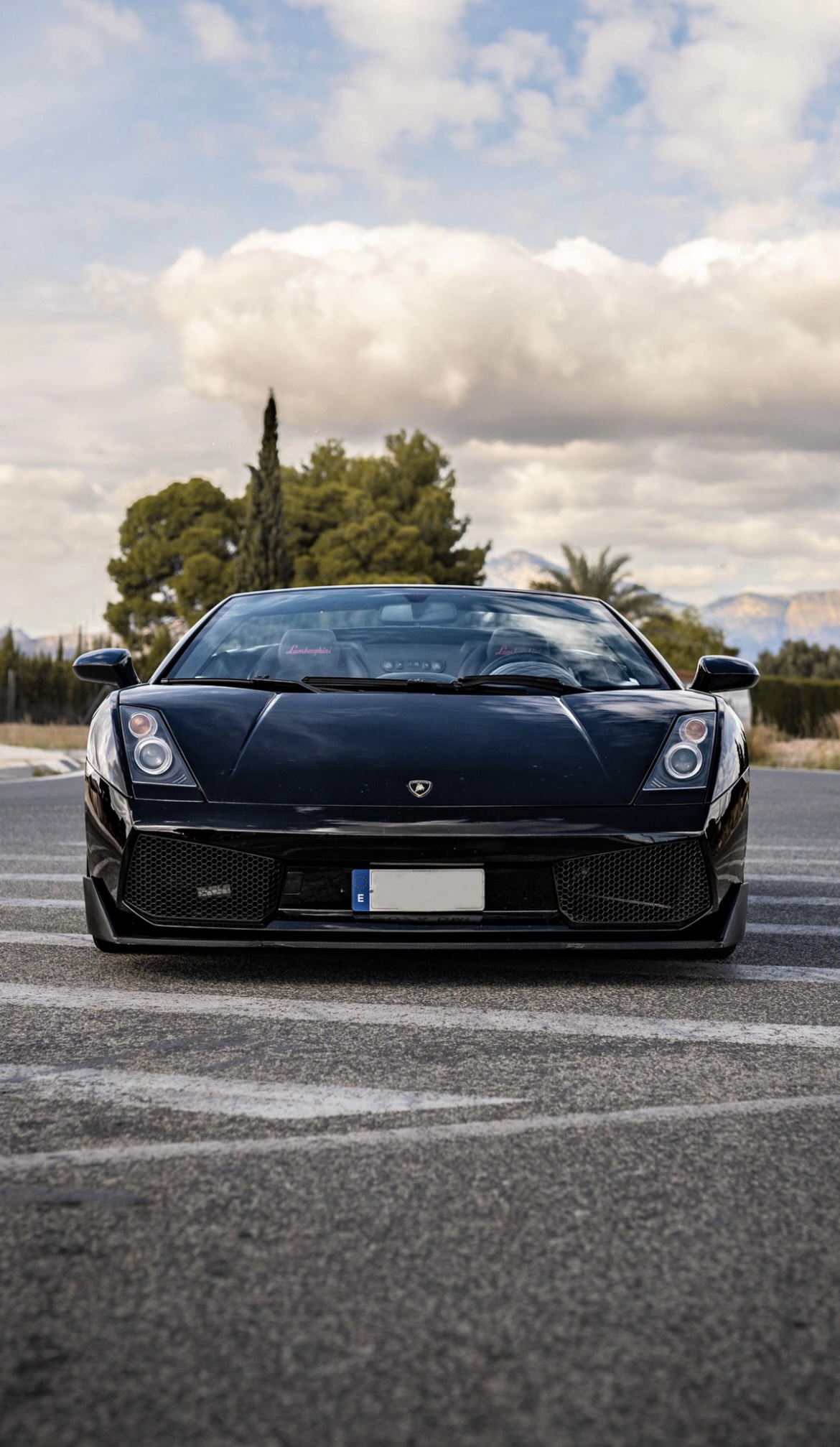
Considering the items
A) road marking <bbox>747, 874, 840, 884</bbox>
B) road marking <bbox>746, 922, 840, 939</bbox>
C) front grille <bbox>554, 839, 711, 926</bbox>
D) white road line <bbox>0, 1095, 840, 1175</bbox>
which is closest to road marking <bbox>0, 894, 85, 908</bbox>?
front grille <bbox>554, 839, 711, 926</bbox>

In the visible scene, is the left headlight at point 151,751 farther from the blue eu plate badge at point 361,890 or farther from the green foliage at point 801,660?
the green foliage at point 801,660

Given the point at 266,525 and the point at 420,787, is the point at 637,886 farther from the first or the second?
the point at 266,525

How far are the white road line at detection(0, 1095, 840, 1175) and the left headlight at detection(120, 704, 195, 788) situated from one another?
1584 mm

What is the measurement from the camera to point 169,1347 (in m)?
1.89

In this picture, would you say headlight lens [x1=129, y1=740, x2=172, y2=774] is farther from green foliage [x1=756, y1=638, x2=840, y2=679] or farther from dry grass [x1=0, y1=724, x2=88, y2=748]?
green foliage [x1=756, y1=638, x2=840, y2=679]

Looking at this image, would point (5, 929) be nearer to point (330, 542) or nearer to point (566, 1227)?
point (566, 1227)

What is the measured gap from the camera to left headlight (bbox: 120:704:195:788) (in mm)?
4242

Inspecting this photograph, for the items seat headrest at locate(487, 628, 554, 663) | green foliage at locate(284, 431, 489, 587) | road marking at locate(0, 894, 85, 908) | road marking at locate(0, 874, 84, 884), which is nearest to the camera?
seat headrest at locate(487, 628, 554, 663)

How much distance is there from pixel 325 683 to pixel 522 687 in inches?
24.4

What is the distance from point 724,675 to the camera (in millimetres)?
5141

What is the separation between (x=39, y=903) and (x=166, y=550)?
54.8 meters

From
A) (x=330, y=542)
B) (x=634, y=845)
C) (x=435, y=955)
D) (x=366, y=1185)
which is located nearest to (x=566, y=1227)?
(x=366, y=1185)

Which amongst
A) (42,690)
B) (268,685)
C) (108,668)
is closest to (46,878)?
(108,668)

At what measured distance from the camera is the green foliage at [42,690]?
47031 millimetres
